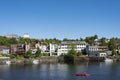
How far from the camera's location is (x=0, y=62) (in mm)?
77125

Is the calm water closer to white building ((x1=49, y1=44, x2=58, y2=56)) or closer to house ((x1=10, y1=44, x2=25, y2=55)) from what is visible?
house ((x1=10, y1=44, x2=25, y2=55))

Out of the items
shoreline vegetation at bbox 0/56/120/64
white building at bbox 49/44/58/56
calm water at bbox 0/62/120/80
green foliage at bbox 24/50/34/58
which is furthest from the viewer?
white building at bbox 49/44/58/56

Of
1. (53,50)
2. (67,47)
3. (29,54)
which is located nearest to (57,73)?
(29,54)

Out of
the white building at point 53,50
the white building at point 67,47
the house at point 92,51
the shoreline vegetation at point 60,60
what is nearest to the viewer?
the shoreline vegetation at point 60,60

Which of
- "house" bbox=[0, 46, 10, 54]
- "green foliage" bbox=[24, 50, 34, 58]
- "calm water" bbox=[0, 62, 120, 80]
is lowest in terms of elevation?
"calm water" bbox=[0, 62, 120, 80]

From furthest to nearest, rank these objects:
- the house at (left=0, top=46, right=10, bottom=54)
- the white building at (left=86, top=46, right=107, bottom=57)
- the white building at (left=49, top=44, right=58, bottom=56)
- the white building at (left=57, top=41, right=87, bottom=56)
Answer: the white building at (left=57, top=41, right=87, bottom=56) < the white building at (left=49, top=44, right=58, bottom=56) < the house at (left=0, top=46, right=10, bottom=54) < the white building at (left=86, top=46, right=107, bottom=57)

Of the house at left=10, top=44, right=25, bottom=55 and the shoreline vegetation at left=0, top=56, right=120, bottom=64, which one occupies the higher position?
the house at left=10, top=44, right=25, bottom=55

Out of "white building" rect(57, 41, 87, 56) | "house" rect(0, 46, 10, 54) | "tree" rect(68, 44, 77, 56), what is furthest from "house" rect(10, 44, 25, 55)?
"tree" rect(68, 44, 77, 56)

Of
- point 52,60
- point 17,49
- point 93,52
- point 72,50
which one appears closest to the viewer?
point 52,60

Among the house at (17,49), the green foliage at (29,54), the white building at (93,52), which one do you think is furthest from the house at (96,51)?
the house at (17,49)

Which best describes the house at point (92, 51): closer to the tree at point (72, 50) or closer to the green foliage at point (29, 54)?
the tree at point (72, 50)

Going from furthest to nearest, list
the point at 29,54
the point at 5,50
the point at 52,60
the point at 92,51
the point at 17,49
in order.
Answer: the point at 5,50
the point at 92,51
the point at 17,49
the point at 29,54
the point at 52,60

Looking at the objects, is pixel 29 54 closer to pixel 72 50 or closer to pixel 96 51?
pixel 72 50

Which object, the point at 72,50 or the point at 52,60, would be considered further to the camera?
the point at 72,50
